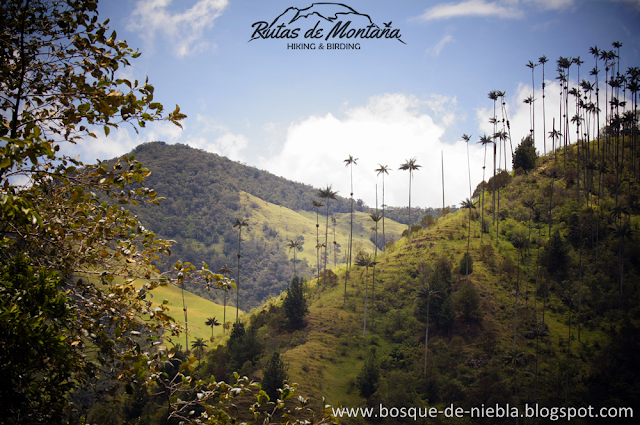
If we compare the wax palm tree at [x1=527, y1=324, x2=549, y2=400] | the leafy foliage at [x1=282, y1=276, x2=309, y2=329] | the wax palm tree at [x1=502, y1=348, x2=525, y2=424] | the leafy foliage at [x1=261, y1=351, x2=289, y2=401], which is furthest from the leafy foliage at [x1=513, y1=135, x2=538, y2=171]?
the leafy foliage at [x1=261, y1=351, x2=289, y2=401]

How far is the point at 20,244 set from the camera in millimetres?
4297

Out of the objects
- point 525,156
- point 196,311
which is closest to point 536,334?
point 525,156

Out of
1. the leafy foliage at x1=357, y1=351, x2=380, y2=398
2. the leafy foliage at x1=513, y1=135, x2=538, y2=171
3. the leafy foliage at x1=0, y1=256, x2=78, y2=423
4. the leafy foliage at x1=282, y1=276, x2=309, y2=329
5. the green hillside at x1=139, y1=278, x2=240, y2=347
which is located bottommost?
the green hillside at x1=139, y1=278, x2=240, y2=347

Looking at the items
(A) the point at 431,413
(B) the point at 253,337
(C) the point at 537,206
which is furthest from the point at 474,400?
(C) the point at 537,206

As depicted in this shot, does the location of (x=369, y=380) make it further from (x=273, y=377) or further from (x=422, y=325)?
(x=422, y=325)

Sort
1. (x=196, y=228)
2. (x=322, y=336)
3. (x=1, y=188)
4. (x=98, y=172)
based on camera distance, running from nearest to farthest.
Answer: (x=1, y=188) → (x=98, y=172) → (x=322, y=336) → (x=196, y=228)

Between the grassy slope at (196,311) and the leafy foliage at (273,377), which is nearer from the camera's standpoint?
the leafy foliage at (273,377)

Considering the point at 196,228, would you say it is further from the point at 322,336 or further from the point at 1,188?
the point at 1,188

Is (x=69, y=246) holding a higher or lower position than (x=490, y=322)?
higher

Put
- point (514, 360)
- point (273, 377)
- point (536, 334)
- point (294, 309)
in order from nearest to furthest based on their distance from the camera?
point (273, 377)
point (514, 360)
point (536, 334)
point (294, 309)

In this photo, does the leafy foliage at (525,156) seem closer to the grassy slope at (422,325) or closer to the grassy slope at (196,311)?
the grassy slope at (422,325)

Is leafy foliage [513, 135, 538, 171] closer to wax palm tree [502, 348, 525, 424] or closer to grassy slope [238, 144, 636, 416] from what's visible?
grassy slope [238, 144, 636, 416]

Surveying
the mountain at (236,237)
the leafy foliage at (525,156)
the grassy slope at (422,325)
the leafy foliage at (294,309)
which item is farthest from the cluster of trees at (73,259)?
the mountain at (236,237)

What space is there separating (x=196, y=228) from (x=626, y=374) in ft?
546
